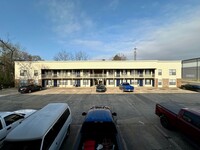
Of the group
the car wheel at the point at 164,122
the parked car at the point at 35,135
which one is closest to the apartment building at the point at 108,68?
the car wheel at the point at 164,122

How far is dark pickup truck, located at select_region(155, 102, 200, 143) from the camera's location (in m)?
5.90

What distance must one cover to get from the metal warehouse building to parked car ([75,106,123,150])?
65.1 meters

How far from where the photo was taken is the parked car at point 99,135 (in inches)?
171

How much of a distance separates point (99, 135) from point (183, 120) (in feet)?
14.4

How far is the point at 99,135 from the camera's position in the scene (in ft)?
16.4

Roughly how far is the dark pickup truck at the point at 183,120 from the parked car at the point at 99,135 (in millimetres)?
3535

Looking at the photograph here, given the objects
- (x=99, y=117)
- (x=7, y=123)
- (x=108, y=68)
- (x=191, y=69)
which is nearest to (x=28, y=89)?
(x=108, y=68)

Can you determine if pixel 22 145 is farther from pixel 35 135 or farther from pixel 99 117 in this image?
pixel 99 117

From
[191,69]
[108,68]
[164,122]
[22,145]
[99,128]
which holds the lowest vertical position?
[164,122]

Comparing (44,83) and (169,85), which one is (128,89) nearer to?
(169,85)

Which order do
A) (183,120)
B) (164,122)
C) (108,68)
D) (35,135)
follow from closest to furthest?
(35,135)
(183,120)
(164,122)
(108,68)

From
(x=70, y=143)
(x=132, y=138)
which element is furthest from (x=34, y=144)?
(x=132, y=138)

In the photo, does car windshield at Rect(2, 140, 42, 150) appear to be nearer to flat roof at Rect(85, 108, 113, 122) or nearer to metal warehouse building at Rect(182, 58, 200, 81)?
flat roof at Rect(85, 108, 113, 122)

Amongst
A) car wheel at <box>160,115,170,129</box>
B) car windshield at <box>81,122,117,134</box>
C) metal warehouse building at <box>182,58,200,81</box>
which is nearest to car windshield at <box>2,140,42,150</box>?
car windshield at <box>81,122,117,134</box>
